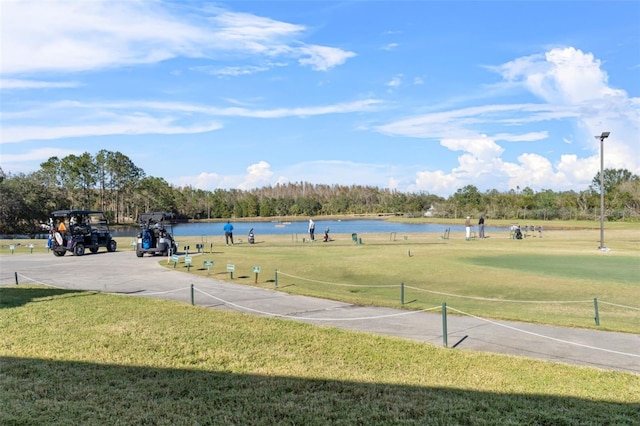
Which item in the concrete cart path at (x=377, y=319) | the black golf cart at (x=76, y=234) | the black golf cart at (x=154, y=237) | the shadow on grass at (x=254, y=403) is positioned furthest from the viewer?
the black golf cart at (x=76, y=234)

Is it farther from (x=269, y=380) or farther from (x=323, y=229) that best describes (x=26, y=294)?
(x=323, y=229)

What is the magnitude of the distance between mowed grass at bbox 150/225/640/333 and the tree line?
63748 mm

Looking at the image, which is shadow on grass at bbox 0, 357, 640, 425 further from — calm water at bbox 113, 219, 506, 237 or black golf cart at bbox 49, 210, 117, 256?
calm water at bbox 113, 219, 506, 237

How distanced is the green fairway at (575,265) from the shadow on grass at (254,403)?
14.8m

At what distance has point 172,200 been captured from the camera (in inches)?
5197

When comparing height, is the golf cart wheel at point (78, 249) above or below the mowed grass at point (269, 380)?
above

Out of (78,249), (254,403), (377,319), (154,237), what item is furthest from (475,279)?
(78,249)

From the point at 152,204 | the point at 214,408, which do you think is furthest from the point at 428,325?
the point at 152,204

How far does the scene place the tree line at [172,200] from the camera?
81500 mm

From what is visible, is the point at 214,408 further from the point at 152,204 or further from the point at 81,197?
the point at 152,204

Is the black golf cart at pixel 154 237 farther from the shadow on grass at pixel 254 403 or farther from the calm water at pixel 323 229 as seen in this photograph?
the calm water at pixel 323 229

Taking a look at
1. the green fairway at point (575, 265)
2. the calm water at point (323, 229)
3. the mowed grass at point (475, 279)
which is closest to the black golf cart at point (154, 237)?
the mowed grass at point (475, 279)

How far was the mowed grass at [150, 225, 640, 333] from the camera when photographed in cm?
1382

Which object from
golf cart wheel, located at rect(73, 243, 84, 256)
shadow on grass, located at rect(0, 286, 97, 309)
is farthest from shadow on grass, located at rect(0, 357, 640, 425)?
golf cart wheel, located at rect(73, 243, 84, 256)
